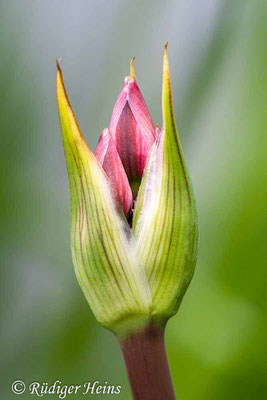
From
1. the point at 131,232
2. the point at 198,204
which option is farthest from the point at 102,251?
the point at 198,204

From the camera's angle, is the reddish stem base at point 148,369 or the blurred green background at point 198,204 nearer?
the reddish stem base at point 148,369

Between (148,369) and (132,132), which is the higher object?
(132,132)

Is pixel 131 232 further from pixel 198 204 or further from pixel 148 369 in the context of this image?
pixel 198 204

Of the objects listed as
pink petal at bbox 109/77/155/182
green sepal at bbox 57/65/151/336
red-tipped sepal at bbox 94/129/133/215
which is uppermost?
pink petal at bbox 109/77/155/182

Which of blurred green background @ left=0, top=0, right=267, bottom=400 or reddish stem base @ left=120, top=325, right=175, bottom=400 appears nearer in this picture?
reddish stem base @ left=120, top=325, right=175, bottom=400

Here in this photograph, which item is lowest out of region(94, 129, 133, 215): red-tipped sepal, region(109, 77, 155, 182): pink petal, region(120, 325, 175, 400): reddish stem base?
region(120, 325, 175, 400): reddish stem base

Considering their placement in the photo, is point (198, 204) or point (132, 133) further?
point (198, 204)

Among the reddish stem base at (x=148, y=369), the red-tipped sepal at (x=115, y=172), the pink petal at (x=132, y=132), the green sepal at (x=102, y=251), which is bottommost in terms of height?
the reddish stem base at (x=148, y=369)

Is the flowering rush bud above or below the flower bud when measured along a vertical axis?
below
